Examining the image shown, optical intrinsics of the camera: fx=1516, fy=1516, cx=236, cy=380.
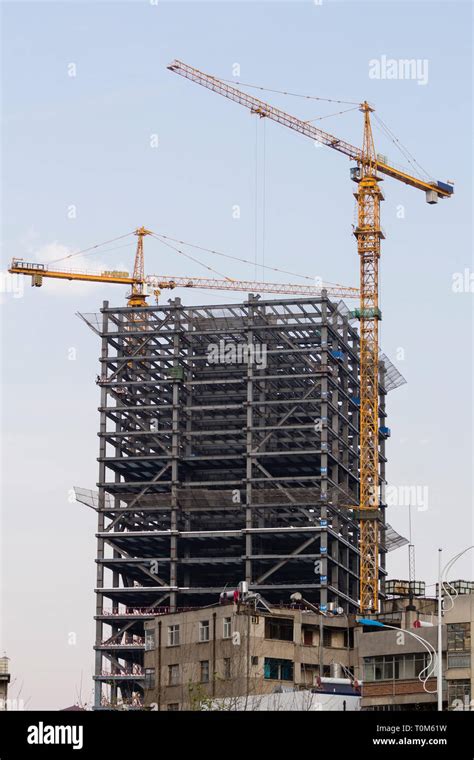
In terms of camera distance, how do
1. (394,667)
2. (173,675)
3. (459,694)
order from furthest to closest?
(173,675) → (394,667) → (459,694)

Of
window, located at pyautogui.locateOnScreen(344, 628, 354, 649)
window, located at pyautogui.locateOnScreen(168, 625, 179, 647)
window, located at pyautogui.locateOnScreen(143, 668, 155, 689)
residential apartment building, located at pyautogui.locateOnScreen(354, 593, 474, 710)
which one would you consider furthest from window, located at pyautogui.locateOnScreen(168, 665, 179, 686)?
residential apartment building, located at pyautogui.locateOnScreen(354, 593, 474, 710)

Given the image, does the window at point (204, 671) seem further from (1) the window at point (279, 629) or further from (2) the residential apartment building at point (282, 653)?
(1) the window at point (279, 629)

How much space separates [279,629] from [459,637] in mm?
39255

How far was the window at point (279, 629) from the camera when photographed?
482 feet

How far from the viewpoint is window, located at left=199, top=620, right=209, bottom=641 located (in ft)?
481

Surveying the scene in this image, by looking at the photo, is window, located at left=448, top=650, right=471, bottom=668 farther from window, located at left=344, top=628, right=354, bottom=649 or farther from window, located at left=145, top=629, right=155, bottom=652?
window, located at left=145, top=629, right=155, bottom=652

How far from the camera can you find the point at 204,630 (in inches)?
5797

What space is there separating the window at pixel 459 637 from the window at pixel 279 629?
35771 millimetres

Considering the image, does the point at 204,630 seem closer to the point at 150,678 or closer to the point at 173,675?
the point at 173,675

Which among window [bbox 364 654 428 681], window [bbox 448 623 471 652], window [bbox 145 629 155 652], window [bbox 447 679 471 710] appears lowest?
window [bbox 447 679 471 710]

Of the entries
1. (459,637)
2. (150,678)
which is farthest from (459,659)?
(150,678)

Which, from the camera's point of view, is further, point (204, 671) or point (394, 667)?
point (204, 671)

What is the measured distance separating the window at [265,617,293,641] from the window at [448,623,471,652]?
35771 mm
